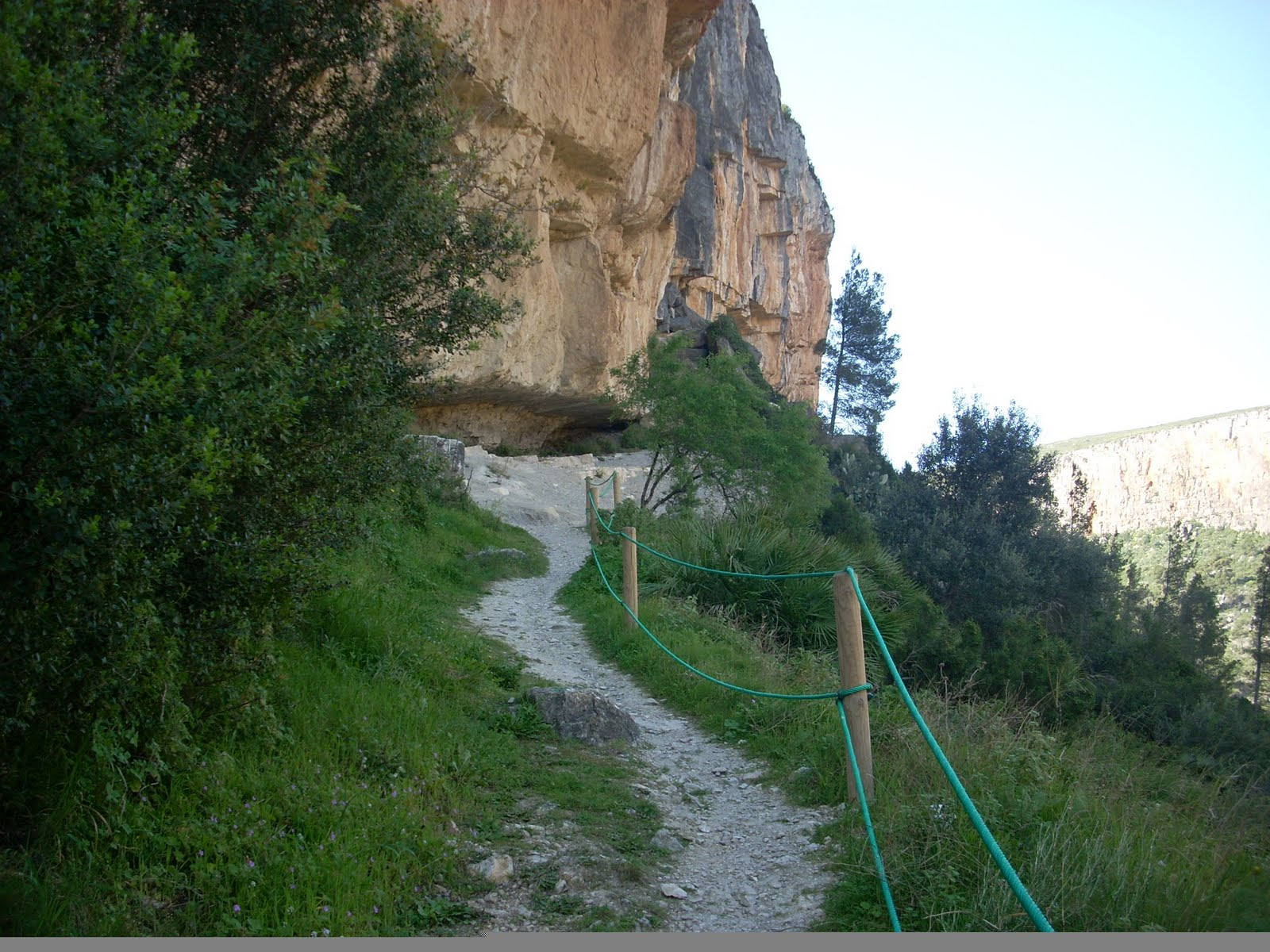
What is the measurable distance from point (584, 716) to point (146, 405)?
3.71 meters

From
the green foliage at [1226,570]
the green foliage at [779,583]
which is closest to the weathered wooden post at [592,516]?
the green foliage at [779,583]

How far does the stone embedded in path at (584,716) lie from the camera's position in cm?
552

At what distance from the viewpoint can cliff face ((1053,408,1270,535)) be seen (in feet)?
273

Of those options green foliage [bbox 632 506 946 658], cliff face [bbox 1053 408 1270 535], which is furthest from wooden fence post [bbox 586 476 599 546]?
cliff face [bbox 1053 408 1270 535]

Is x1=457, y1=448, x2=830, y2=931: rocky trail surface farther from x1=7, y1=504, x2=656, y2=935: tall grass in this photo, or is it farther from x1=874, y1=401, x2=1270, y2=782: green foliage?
x1=874, y1=401, x2=1270, y2=782: green foliage

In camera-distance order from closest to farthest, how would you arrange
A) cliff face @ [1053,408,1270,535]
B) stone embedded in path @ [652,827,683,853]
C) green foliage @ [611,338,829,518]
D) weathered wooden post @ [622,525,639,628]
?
1. stone embedded in path @ [652,827,683,853]
2. weathered wooden post @ [622,525,639,628]
3. green foliage @ [611,338,829,518]
4. cliff face @ [1053,408,1270,535]

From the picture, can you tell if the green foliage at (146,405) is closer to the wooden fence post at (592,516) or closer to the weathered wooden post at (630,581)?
the weathered wooden post at (630,581)

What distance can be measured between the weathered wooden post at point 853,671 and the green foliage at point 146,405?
2.67 metres

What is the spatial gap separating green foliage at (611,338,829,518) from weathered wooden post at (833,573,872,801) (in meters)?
12.2

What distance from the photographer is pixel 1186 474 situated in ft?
300

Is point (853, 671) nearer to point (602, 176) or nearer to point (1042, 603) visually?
point (1042, 603)

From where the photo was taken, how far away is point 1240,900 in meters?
2.71

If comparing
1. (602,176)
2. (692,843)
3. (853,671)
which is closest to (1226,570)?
(602,176)

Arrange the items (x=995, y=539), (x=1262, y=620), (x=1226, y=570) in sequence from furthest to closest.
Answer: (x=1226, y=570)
(x=1262, y=620)
(x=995, y=539)
